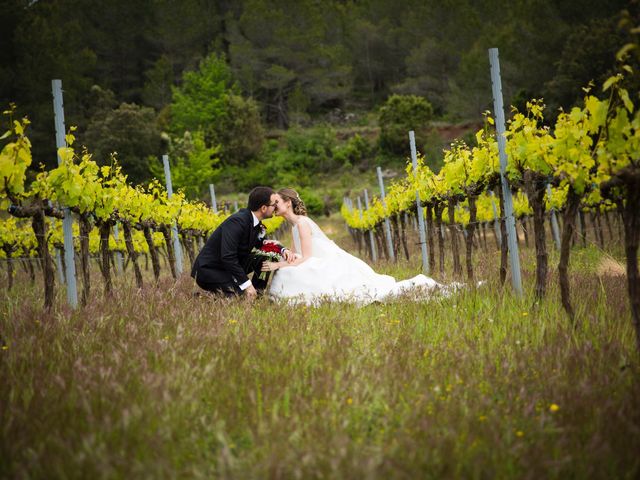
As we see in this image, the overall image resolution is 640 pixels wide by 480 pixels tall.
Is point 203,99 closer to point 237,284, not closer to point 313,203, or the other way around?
point 313,203

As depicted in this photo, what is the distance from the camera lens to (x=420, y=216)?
36.2 ft

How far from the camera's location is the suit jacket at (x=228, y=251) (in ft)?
21.6

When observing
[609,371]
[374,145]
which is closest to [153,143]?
[374,145]

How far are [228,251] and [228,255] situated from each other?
0.05m

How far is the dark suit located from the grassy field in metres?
1.82

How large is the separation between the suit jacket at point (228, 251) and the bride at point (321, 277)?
574 millimetres

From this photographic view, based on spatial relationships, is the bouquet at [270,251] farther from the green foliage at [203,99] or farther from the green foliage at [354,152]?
the green foliage at [203,99]

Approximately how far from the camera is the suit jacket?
658cm

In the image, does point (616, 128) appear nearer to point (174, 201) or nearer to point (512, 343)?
point (512, 343)

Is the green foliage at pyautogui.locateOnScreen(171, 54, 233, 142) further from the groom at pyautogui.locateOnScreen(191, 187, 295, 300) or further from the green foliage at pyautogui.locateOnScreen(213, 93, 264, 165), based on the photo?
the groom at pyautogui.locateOnScreen(191, 187, 295, 300)

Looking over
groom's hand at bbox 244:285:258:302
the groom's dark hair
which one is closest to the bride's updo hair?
the groom's dark hair

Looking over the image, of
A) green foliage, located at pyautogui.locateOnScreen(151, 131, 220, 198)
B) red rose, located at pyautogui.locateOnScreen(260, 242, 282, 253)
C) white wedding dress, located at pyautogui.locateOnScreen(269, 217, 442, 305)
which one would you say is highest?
green foliage, located at pyautogui.locateOnScreen(151, 131, 220, 198)

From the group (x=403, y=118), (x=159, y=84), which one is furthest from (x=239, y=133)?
(x=159, y=84)

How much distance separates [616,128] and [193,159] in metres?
41.2
